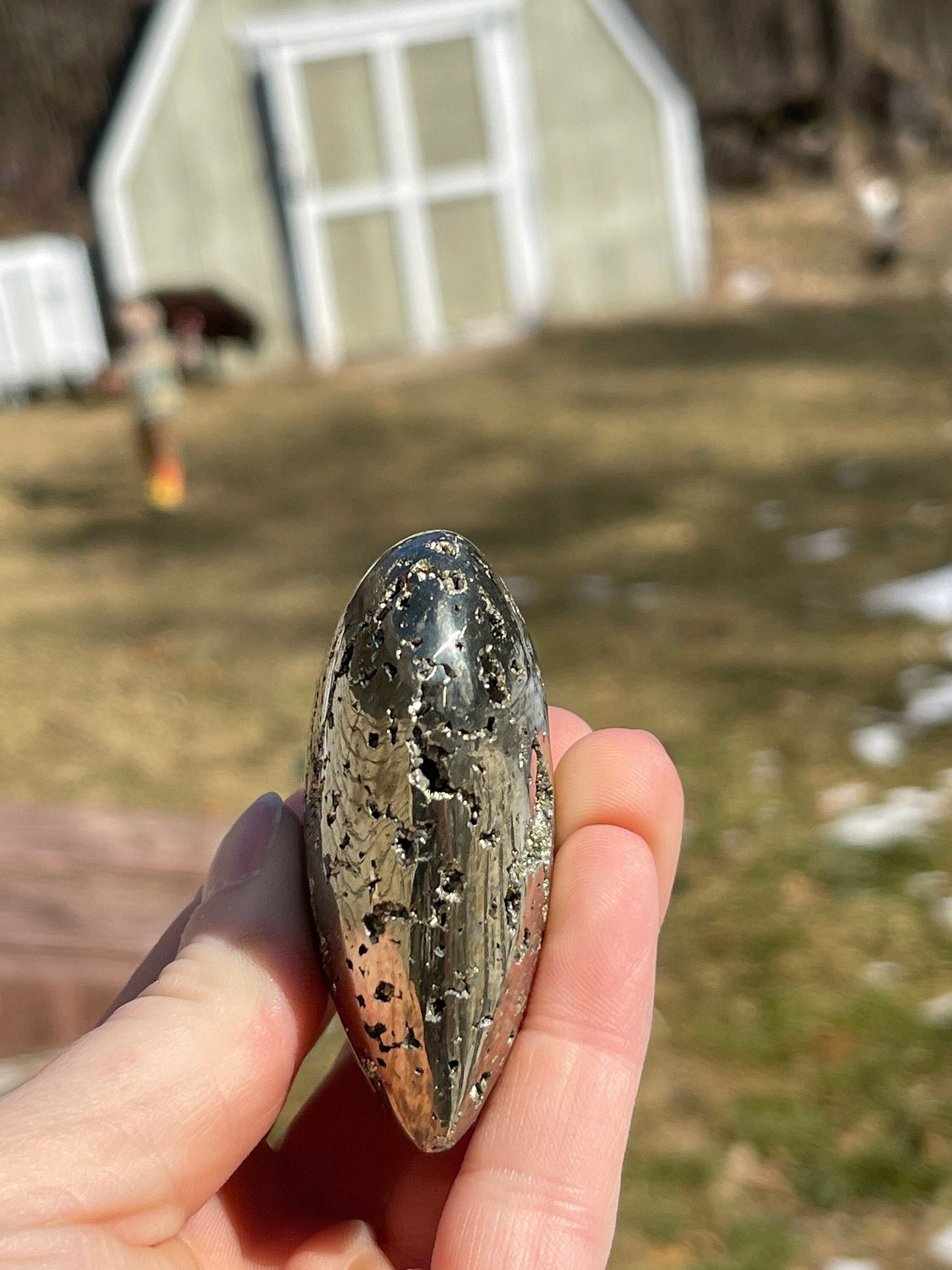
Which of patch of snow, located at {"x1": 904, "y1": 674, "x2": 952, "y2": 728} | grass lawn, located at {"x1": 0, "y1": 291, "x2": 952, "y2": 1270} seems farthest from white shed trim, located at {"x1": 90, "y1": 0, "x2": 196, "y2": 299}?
patch of snow, located at {"x1": 904, "y1": 674, "x2": 952, "y2": 728}

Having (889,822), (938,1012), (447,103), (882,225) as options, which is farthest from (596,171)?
(938,1012)

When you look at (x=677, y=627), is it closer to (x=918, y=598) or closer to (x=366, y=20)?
(x=918, y=598)

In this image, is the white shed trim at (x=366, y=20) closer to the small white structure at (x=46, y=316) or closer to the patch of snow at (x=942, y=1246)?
the small white structure at (x=46, y=316)

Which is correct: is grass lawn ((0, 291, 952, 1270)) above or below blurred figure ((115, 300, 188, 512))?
below

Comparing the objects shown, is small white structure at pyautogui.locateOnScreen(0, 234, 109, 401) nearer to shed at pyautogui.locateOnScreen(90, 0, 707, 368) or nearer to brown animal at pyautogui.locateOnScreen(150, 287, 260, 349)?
shed at pyautogui.locateOnScreen(90, 0, 707, 368)

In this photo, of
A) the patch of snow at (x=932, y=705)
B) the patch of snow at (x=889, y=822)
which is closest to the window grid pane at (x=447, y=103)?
the patch of snow at (x=932, y=705)

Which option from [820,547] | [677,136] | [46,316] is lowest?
[820,547]
